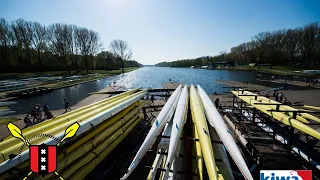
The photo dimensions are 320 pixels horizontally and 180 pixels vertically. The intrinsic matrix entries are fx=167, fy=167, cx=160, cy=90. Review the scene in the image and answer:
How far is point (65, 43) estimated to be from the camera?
7175cm

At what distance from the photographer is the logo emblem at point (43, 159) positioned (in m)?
3.18

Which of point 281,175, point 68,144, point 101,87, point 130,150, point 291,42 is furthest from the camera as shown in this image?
point 291,42

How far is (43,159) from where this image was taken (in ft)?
10.9

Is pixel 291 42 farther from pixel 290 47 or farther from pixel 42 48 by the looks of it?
pixel 42 48

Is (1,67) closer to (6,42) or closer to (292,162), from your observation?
(6,42)

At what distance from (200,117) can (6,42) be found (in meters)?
78.3

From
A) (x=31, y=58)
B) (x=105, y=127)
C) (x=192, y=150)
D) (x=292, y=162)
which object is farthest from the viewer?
(x=31, y=58)

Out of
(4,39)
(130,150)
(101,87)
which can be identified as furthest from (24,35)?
(130,150)

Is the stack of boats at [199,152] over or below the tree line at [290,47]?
below

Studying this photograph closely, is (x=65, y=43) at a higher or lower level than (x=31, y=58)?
higher

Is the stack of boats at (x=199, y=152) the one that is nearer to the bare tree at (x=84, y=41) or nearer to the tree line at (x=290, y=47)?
the bare tree at (x=84, y=41)

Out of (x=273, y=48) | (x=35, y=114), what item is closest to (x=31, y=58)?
(x=35, y=114)

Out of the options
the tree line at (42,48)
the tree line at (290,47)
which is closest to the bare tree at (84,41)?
the tree line at (42,48)

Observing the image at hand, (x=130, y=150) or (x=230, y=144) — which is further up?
(x=230, y=144)
